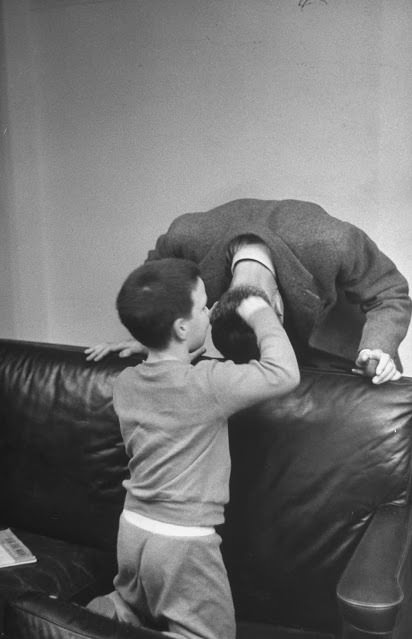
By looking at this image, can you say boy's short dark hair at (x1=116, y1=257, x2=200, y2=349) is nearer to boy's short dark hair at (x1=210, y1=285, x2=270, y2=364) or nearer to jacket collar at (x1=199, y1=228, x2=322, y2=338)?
boy's short dark hair at (x1=210, y1=285, x2=270, y2=364)

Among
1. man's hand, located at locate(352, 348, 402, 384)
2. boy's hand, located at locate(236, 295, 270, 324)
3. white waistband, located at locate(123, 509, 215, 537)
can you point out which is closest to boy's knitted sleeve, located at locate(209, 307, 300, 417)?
boy's hand, located at locate(236, 295, 270, 324)

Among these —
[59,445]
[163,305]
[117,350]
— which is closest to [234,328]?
[163,305]

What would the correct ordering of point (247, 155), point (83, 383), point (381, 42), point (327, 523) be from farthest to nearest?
1. point (247, 155)
2. point (381, 42)
3. point (83, 383)
4. point (327, 523)

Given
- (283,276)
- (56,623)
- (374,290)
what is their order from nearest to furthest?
(56,623) < (283,276) < (374,290)

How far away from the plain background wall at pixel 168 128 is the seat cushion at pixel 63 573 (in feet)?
4.95

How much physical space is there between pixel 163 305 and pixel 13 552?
0.99 meters

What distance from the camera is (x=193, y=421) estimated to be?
4.84 feet

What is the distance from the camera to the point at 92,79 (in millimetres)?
3207

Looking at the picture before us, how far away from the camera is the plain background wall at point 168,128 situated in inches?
108

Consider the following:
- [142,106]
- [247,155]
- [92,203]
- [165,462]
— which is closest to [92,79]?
[142,106]

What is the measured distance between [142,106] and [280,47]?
68 centimetres

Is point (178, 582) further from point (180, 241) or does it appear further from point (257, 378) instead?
point (180, 241)

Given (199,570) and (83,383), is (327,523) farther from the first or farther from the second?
(83,383)

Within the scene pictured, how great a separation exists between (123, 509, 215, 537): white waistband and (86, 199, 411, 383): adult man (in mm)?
584
